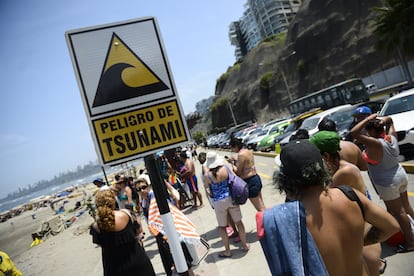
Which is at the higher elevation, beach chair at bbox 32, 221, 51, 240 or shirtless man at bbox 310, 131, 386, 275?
shirtless man at bbox 310, 131, 386, 275

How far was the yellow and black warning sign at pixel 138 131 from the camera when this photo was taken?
185cm

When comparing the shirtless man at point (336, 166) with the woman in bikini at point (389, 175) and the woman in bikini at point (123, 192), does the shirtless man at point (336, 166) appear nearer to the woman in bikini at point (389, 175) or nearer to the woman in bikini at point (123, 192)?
the woman in bikini at point (389, 175)

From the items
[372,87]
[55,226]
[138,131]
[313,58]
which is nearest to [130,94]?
[138,131]

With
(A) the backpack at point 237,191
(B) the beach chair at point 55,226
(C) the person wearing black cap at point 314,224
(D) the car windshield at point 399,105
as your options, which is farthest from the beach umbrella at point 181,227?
(B) the beach chair at point 55,226

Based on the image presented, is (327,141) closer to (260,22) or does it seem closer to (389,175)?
(389,175)

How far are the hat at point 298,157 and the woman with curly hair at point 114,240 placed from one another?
221 centimetres

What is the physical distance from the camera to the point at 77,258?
9211 millimetres

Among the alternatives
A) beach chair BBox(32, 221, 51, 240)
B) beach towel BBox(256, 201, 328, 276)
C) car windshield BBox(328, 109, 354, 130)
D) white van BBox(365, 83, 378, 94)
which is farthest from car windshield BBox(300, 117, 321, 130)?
white van BBox(365, 83, 378, 94)

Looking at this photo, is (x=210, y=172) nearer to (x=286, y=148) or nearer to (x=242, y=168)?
(x=242, y=168)

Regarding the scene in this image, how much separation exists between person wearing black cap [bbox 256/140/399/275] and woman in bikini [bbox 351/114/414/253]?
2104 mm

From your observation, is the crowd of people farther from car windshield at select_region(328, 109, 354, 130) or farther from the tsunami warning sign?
car windshield at select_region(328, 109, 354, 130)

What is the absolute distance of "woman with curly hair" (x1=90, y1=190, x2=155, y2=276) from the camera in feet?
10.7

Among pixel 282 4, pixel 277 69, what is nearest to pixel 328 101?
pixel 277 69

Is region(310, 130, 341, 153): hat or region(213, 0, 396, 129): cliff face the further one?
region(213, 0, 396, 129): cliff face
